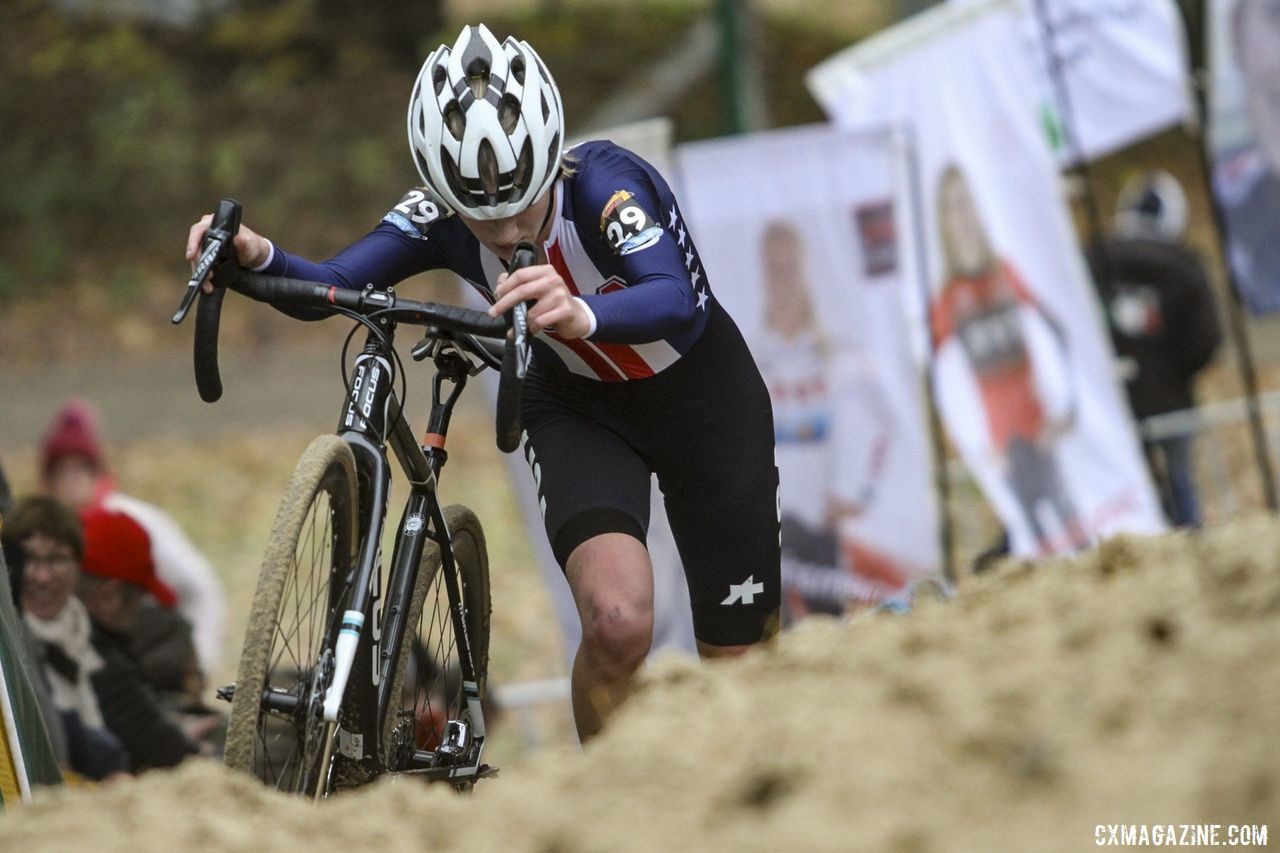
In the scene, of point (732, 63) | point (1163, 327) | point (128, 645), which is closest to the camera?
point (128, 645)

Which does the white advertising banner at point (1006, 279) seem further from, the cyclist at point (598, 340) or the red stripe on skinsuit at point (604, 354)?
the red stripe on skinsuit at point (604, 354)

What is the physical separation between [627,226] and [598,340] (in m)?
0.44

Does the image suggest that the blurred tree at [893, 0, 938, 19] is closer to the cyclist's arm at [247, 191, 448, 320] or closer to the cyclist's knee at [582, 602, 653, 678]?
the cyclist's arm at [247, 191, 448, 320]

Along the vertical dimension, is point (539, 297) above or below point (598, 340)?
above

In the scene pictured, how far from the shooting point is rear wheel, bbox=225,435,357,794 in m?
3.94

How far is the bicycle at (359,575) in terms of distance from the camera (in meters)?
4.10

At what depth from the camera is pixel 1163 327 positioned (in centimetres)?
1108

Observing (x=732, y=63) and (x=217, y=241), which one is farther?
(x=732, y=63)

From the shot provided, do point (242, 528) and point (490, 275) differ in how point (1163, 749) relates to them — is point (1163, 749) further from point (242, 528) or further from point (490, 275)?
point (242, 528)

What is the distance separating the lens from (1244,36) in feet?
30.2

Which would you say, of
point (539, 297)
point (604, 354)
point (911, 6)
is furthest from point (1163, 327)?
point (539, 297)

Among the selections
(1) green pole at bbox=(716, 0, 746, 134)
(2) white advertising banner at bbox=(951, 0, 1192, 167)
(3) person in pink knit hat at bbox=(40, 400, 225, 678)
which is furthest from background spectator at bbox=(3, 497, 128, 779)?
(1) green pole at bbox=(716, 0, 746, 134)

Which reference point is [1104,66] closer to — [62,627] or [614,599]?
[614,599]

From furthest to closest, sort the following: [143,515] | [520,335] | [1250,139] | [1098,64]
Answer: [1098,64]
[1250,139]
[143,515]
[520,335]
